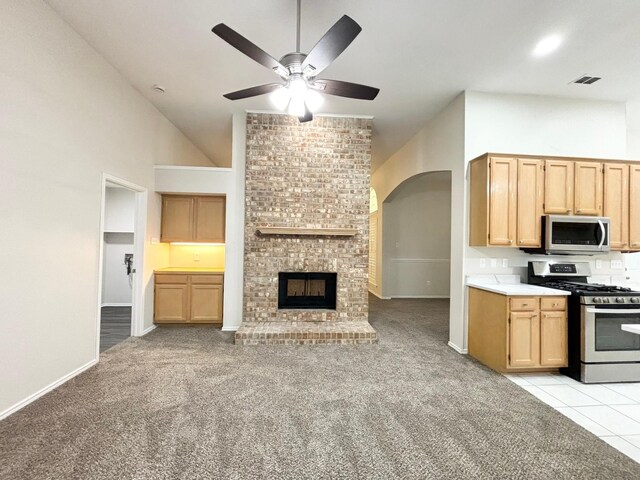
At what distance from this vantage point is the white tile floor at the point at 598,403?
7.19 ft

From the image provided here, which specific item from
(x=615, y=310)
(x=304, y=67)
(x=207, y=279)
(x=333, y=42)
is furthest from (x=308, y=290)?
(x=615, y=310)

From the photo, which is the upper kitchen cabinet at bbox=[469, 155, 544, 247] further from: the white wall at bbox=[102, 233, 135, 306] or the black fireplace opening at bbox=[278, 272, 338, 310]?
the white wall at bbox=[102, 233, 135, 306]

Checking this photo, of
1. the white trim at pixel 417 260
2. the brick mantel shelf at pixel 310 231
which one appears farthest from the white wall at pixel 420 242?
the brick mantel shelf at pixel 310 231

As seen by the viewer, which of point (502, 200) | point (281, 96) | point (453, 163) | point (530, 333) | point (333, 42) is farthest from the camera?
point (453, 163)

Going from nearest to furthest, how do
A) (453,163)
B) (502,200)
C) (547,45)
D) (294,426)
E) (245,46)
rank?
1. (245,46)
2. (294,426)
3. (547,45)
4. (502,200)
5. (453,163)

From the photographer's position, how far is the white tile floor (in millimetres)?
2192

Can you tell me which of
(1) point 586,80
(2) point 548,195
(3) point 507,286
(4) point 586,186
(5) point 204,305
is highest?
(1) point 586,80

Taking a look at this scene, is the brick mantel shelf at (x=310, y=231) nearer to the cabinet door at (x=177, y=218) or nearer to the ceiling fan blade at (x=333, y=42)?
the cabinet door at (x=177, y=218)

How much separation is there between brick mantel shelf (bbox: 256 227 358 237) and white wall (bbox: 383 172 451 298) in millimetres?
3557

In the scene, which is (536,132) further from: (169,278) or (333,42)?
(169,278)

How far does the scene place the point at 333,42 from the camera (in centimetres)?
198

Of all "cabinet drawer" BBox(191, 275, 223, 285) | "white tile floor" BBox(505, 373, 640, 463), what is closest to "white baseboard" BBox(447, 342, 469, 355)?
"white tile floor" BBox(505, 373, 640, 463)

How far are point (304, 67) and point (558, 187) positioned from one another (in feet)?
10.6

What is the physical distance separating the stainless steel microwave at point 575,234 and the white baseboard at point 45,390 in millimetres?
5220
